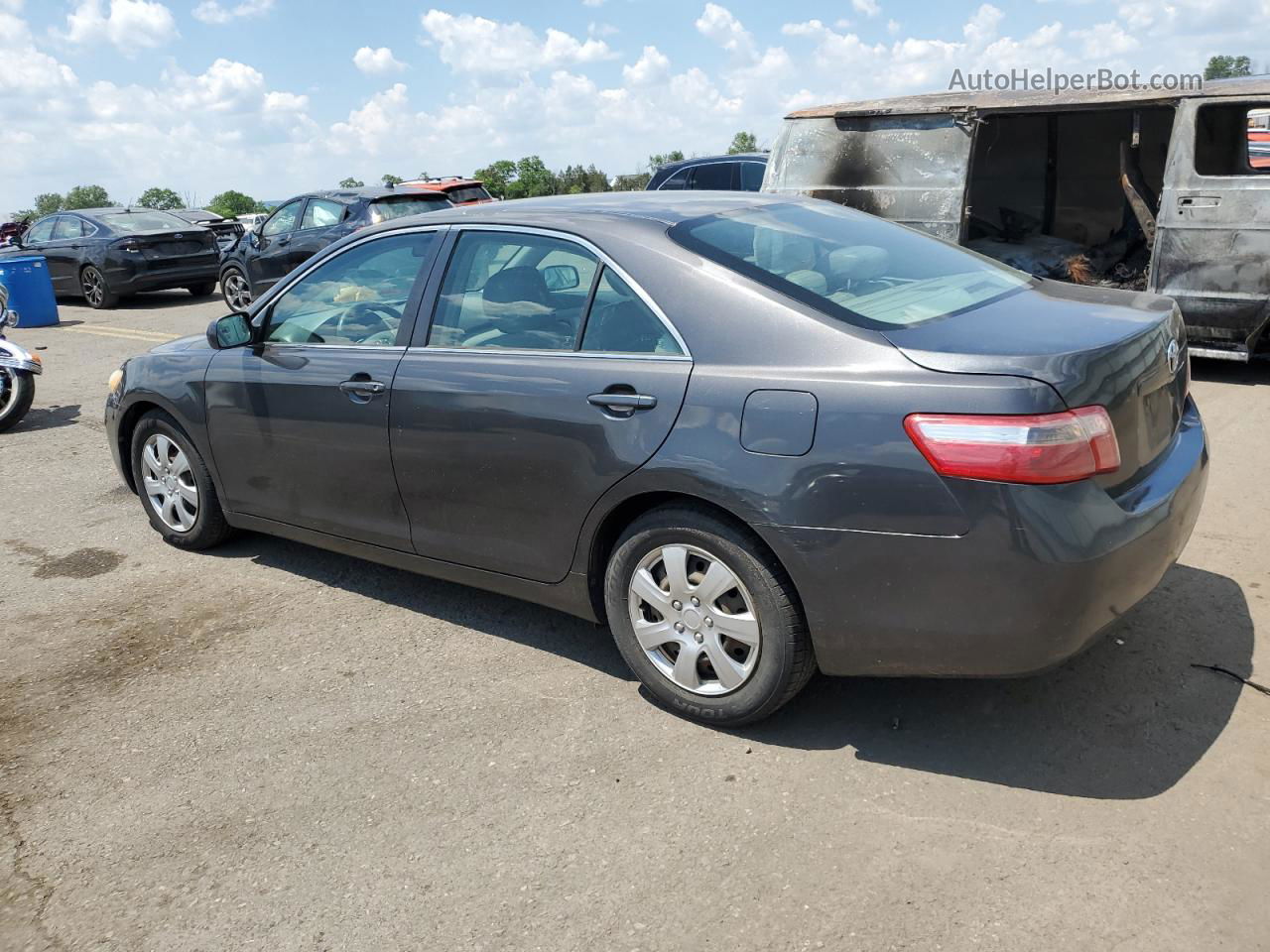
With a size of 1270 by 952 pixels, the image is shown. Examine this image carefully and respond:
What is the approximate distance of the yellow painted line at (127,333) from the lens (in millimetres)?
13039

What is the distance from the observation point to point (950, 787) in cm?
313

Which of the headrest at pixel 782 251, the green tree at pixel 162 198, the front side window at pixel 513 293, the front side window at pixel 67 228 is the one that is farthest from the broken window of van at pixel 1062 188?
the green tree at pixel 162 198

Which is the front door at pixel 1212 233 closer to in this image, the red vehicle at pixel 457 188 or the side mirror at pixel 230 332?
the side mirror at pixel 230 332

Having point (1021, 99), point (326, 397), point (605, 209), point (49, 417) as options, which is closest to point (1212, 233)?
→ point (1021, 99)

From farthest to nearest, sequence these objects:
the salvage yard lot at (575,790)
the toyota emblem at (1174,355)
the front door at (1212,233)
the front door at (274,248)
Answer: the front door at (274,248) < the front door at (1212,233) < the toyota emblem at (1174,355) < the salvage yard lot at (575,790)

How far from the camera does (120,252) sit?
16156 mm

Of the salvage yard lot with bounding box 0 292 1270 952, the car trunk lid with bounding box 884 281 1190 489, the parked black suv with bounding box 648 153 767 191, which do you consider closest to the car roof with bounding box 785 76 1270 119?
the parked black suv with bounding box 648 153 767 191

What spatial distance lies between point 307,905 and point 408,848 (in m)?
0.30

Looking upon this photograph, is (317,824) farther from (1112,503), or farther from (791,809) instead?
(1112,503)

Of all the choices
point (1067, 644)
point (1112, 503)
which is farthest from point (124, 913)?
point (1112, 503)

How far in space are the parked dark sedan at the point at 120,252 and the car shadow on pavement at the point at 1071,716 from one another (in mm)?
15172

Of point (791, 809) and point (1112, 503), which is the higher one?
point (1112, 503)

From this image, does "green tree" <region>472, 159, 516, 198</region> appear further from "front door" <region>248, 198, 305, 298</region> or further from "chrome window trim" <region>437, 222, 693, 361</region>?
"chrome window trim" <region>437, 222, 693, 361</region>

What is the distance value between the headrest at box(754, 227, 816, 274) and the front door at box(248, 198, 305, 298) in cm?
1167
